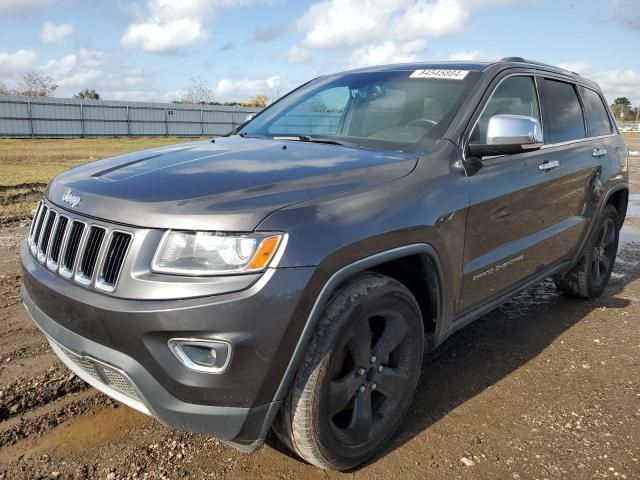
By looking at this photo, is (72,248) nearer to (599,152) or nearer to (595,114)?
(599,152)

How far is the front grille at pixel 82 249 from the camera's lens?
218cm

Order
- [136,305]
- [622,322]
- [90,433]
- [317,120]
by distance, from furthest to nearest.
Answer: [622,322]
[317,120]
[90,433]
[136,305]

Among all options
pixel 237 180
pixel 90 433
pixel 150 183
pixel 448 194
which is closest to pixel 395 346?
pixel 448 194

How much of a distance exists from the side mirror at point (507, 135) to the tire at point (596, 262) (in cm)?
202

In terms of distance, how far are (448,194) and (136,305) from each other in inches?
63.8

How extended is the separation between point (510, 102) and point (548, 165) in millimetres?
509

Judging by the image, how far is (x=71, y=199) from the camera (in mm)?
2488

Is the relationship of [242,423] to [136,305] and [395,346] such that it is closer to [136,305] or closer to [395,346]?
[136,305]

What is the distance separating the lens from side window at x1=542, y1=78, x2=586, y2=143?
411 centimetres

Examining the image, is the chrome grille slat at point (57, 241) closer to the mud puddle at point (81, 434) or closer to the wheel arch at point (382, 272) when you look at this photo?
the mud puddle at point (81, 434)

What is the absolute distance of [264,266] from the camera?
2.07 metres

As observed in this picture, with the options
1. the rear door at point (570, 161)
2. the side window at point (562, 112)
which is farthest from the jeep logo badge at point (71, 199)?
the side window at point (562, 112)

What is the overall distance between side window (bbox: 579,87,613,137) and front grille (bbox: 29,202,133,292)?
4029mm

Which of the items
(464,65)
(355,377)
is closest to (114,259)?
(355,377)
